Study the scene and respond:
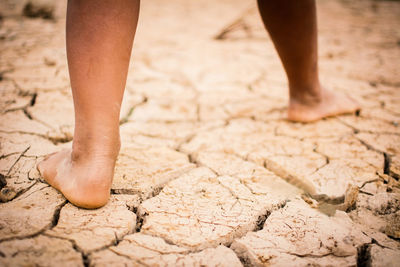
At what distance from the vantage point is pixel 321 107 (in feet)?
4.78

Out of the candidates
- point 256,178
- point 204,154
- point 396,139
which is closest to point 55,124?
point 204,154

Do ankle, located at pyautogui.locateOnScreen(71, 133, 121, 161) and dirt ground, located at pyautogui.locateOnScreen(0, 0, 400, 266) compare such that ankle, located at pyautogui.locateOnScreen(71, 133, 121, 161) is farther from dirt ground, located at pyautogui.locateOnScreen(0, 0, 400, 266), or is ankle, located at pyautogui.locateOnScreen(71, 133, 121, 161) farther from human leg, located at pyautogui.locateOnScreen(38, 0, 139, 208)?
dirt ground, located at pyautogui.locateOnScreen(0, 0, 400, 266)

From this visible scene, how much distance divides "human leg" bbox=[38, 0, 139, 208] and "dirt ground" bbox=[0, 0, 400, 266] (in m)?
0.09

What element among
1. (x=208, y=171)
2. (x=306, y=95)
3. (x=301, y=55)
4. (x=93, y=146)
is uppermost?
(x=301, y=55)

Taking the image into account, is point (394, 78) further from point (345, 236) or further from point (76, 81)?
point (76, 81)

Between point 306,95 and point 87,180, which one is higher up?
point 306,95

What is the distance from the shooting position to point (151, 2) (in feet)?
16.3

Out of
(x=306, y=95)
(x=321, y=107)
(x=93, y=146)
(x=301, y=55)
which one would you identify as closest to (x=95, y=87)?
(x=93, y=146)

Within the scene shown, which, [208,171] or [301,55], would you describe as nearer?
[208,171]

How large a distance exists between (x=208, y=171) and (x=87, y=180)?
18.8 inches

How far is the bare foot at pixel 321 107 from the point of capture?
143 centimetres

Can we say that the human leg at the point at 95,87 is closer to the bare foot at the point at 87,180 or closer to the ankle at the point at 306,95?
the bare foot at the point at 87,180

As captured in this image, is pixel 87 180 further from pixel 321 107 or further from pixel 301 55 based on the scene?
pixel 321 107

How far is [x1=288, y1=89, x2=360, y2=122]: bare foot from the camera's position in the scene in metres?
1.43
